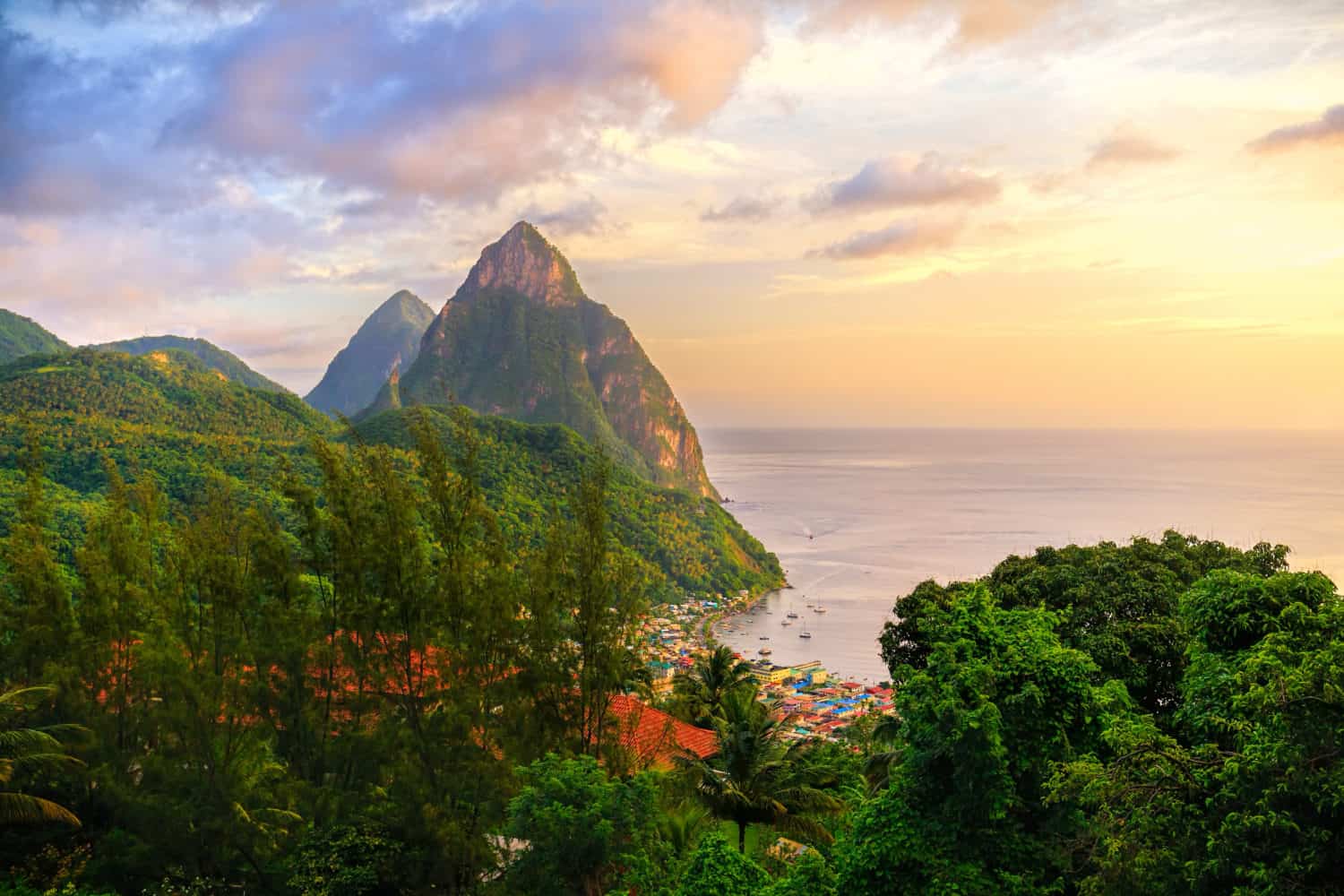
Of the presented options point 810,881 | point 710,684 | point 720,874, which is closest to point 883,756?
point 710,684

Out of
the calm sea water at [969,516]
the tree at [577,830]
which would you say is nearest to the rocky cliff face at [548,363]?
the calm sea water at [969,516]

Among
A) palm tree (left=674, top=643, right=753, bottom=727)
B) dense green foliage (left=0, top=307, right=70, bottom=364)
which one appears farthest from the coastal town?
dense green foliage (left=0, top=307, right=70, bottom=364)

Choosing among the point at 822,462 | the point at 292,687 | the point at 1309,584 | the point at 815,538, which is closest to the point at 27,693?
the point at 292,687

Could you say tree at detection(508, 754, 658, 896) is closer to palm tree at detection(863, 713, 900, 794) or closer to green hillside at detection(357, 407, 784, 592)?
palm tree at detection(863, 713, 900, 794)

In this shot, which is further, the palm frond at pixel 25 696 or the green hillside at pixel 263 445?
the green hillside at pixel 263 445

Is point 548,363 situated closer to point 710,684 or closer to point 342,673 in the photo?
point 710,684

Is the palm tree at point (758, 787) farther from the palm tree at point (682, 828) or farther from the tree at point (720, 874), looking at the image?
the tree at point (720, 874)
